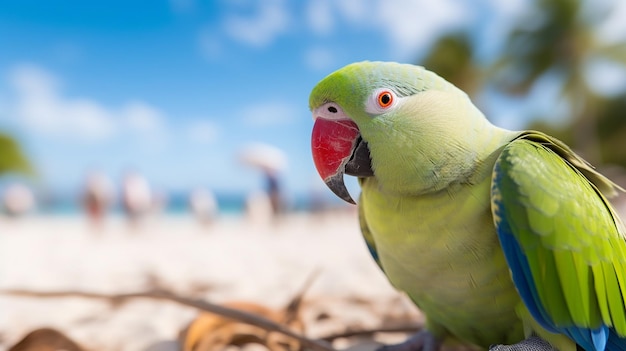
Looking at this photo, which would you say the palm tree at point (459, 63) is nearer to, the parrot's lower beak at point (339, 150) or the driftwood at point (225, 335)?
the driftwood at point (225, 335)

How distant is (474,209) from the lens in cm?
122

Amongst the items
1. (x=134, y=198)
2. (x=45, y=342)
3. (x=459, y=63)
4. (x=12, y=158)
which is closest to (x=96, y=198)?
(x=134, y=198)

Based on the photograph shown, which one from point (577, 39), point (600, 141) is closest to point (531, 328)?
point (577, 39)

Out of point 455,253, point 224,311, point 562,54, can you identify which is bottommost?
point 224,311


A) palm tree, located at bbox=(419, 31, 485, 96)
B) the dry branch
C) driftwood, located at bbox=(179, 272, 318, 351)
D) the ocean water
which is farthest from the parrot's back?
palm tree, located at bbox=(419, 31, 485, 96)

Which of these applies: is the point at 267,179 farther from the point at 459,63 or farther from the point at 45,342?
the point at 459,63

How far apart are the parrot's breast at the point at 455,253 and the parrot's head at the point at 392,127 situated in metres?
0.06

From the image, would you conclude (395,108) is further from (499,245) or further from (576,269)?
(576,269)

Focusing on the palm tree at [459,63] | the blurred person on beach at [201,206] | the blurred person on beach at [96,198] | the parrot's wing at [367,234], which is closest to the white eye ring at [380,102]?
the parrot's wing at [367,234]

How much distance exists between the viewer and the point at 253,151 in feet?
40.6

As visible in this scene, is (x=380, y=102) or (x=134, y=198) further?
(x=134, y=198)

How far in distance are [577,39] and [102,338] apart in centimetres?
2014

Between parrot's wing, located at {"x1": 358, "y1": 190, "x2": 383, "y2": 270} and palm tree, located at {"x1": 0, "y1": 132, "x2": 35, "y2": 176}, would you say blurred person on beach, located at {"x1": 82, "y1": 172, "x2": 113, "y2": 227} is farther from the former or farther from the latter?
palm tree, located at {"x1": 0, "y1": 132, "x2": 35, "y2": 176}

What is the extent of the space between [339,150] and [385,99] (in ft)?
0.62
